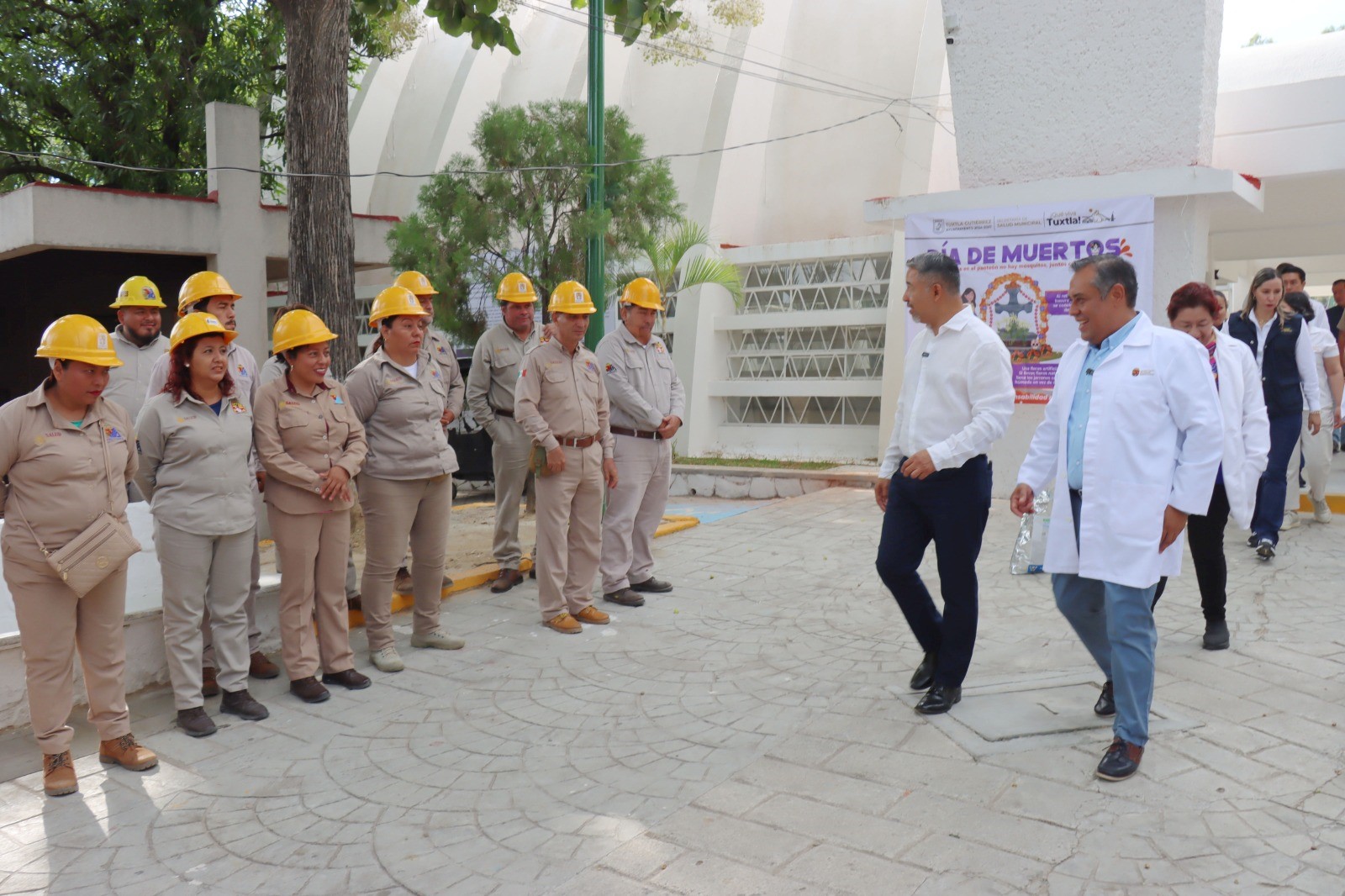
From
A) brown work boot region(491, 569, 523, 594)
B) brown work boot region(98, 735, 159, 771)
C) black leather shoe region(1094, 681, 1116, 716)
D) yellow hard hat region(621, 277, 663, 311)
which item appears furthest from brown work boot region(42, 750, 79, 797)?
black leather shoe region(1094, 681, 1116, 716)

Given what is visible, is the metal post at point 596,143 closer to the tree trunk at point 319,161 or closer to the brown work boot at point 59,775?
the tree trunk at point 319,161

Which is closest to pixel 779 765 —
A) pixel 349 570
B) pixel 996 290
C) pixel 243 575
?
pixel 243 575

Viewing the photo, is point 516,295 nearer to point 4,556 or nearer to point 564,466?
point 564,466

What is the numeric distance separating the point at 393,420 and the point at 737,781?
2706mm

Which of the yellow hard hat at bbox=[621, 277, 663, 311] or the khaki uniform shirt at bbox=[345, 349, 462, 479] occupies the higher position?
the yellow hard hat at bbox=[621, 277, 663, 311]

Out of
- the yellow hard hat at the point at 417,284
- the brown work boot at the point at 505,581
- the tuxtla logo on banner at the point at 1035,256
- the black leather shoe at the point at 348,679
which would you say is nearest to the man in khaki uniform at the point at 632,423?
the brown work boot at the point at 505,581

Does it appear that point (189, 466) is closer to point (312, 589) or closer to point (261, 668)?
point (312, 589)

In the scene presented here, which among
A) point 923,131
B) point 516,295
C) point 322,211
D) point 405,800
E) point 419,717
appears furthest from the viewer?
point 923,131

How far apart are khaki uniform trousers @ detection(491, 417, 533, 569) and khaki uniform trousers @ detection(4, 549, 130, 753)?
3.09 metres

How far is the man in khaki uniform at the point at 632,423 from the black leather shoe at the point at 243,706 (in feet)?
8.04

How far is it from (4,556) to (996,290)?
8.23 metres

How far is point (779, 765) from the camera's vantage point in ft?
13.1

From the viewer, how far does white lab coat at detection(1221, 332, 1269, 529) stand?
4.86 meters

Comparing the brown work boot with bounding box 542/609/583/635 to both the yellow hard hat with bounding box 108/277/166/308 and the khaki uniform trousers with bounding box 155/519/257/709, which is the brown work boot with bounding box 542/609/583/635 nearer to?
the khaki uniform trousers with bounding box 155/519/257/709
